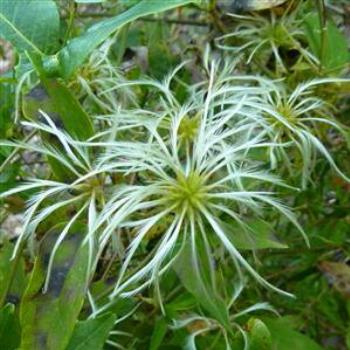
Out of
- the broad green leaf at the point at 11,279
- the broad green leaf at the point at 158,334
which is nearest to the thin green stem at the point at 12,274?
the broad green leaf at the point at 11,279

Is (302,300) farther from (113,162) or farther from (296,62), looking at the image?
(113,162)

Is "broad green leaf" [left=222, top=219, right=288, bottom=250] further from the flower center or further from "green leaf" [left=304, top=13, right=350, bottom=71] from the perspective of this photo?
"green leaf" [left=304, top=13, right=350, bottom=71]

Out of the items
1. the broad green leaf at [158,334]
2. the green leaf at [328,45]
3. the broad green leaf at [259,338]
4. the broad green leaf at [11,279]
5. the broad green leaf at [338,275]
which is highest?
the green leaf at [328,45]

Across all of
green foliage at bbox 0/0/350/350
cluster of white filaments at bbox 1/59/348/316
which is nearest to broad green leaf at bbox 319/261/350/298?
green foliage at bbox 0/0/350/350

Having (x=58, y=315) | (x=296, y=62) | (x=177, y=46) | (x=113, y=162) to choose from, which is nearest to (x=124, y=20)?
(x=113, y=162)

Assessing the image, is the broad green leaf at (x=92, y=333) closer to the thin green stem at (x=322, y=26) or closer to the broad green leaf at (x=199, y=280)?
the broad green leaf at (x=199, y=280)

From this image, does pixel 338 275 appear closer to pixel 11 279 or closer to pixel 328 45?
pixel 328 45
